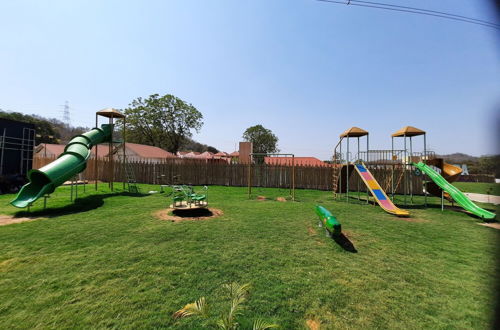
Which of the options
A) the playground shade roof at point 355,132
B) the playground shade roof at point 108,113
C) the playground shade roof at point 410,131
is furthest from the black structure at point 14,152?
the playground shade roof at point 410,131

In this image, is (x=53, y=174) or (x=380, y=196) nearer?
(x=53, y=174)

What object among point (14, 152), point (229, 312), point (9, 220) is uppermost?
point (14, 152)

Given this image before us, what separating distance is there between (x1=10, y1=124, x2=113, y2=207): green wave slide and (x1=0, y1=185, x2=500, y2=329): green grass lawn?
2024mm

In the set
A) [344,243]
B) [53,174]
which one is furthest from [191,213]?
[53,174]

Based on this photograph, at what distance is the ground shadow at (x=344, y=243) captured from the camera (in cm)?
539

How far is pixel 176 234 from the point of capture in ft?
19.5

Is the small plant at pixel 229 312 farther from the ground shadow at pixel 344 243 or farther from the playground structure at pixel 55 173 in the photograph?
the playground structure at pixel 55 173

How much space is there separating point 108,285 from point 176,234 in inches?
87.2

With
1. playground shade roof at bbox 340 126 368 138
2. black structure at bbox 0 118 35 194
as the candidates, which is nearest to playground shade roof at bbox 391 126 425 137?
playground shade roof at bbox 340 126 368 138

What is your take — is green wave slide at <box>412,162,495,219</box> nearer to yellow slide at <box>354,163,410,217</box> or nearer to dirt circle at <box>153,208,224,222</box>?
yellow slide at <box>354,163,410,217</box>

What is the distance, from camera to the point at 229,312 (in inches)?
124

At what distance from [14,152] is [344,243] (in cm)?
1854

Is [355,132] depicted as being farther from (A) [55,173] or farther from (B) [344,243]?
(A) [55,173]

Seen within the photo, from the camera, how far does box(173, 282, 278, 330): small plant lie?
286cm
